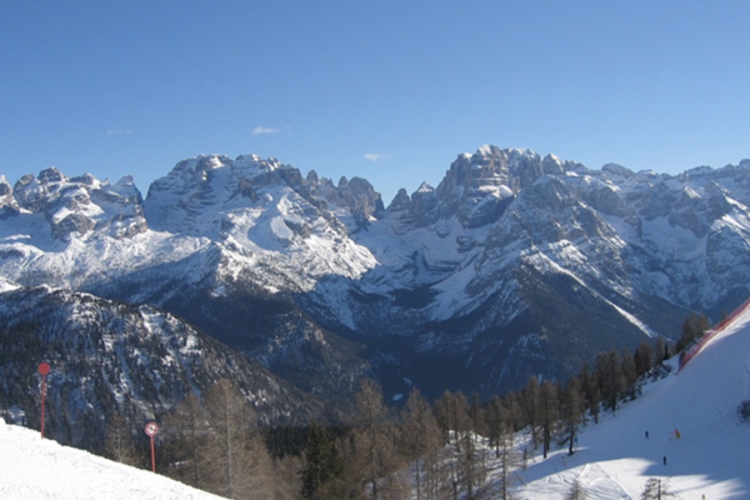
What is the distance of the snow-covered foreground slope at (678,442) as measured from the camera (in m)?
63.8

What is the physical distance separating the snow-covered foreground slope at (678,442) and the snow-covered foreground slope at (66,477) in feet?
143

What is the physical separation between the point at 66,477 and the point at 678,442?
69344mm

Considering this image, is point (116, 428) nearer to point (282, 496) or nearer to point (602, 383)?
point (282, 496)

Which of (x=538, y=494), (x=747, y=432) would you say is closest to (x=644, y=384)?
(x=747, y=432)

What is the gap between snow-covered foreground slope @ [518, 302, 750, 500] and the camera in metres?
63.8

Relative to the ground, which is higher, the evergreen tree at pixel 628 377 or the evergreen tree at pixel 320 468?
the evergreen tree at pixel 320 468

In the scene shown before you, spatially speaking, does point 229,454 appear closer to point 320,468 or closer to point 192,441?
point 192,441

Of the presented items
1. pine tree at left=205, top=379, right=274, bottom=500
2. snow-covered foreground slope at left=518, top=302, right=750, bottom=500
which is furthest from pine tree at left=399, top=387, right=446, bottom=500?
pine tree at left=205, top=379, right=274, bottom=500

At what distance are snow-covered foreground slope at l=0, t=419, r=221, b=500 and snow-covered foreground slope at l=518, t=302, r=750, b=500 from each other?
43.5 m

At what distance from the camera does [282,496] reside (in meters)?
66.8

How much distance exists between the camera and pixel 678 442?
75.6 meters

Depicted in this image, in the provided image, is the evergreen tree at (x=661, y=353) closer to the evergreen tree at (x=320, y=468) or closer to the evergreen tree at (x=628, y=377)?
the evergreen tree at (x=628, y=377)

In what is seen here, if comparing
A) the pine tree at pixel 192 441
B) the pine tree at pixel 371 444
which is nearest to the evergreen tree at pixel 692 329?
the pine tree at pixel 371 444

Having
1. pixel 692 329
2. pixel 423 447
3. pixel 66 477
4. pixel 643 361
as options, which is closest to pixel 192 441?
pixel 423 447
